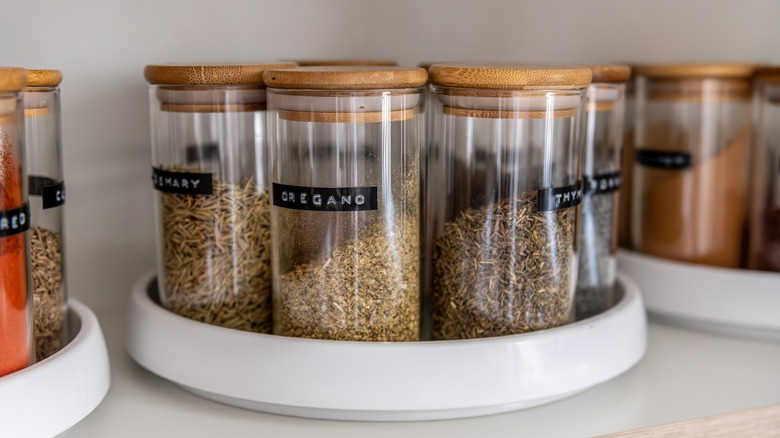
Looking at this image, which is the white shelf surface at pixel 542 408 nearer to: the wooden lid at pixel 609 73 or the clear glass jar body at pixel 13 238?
the clear glass jar body at pixel 13 238

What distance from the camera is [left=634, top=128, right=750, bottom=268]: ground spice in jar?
3.21 ft

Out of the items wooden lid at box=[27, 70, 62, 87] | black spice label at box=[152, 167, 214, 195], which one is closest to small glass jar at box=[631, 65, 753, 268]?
black spice label at box=[152, 167, 214, 195]

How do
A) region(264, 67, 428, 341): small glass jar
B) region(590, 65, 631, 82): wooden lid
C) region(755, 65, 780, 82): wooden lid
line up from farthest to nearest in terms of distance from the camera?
1. region(755, 65, 780, 82): wooden lid
2. region(590, 65, 631, 82): wooden lid
3. region(264, 67, 428, 341): small glass jar

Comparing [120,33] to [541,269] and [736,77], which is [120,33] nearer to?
[541,269]

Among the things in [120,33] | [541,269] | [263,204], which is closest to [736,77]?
[541,269]

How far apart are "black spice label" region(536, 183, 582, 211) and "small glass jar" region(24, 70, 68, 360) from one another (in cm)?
44

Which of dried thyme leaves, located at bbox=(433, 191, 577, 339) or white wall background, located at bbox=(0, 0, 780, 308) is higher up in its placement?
white wall background, located at bbox=(0, 0, 780, 308)

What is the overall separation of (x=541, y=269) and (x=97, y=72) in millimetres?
550

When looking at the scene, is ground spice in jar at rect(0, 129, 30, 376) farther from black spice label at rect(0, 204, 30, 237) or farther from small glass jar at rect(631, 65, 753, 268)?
small glass jar at rect(631, 65, 753, 268)

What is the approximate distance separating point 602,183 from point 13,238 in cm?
58

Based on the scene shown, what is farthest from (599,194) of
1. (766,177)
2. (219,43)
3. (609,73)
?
(219,43)

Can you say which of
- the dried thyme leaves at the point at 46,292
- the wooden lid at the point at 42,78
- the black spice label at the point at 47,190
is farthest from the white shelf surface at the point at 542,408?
the wooden lid at the point at 42,78

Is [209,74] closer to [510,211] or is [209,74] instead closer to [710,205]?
[510,211]

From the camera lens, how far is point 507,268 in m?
0.73
